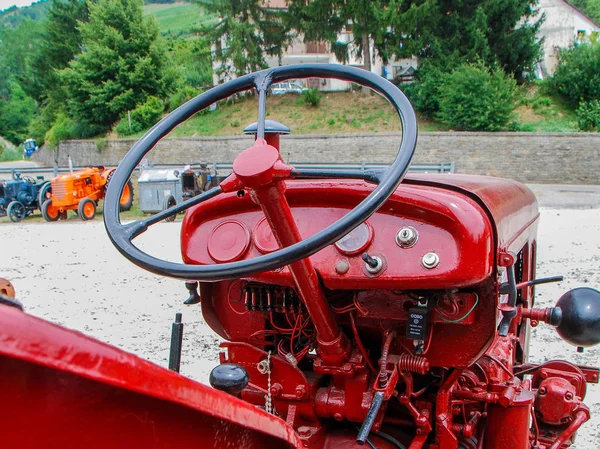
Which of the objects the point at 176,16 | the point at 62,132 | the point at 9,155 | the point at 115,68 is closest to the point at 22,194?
the point at 115,68

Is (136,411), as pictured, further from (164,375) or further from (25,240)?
(25,240)

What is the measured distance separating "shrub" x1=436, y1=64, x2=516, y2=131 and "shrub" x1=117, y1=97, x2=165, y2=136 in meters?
14.6

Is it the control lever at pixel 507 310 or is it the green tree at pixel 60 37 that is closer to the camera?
the control lever at pixel 507 310

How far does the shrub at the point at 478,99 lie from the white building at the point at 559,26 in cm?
1211

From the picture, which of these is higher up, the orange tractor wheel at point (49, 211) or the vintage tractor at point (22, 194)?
the vintage tractor at point (22, 194)

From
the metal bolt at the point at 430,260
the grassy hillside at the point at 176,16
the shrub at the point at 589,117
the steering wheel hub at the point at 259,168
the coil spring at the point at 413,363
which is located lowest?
the coil spring at the point at 413,363

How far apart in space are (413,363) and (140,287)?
5.98m

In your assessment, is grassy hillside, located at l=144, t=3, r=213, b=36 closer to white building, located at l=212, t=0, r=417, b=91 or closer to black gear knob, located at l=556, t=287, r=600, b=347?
white building, located at l=212, t=0, r=417, b=91

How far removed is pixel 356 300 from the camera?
1964 mm

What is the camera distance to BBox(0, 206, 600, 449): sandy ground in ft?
16.3

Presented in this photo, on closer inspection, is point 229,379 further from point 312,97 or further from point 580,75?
point 312,97

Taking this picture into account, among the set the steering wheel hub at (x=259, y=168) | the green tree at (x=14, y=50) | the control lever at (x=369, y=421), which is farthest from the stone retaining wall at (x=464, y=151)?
the green tree at (x=14, y=50)

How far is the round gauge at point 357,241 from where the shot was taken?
181 cm

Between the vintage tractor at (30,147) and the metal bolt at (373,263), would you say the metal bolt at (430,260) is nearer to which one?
the metal bolt at (373,263)
